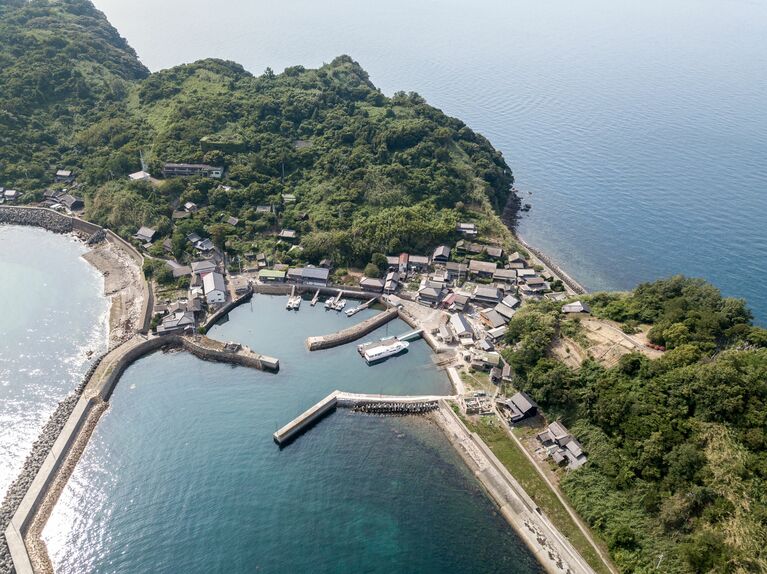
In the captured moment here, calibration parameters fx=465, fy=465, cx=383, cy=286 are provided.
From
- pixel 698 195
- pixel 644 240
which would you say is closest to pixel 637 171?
pixel 698 195

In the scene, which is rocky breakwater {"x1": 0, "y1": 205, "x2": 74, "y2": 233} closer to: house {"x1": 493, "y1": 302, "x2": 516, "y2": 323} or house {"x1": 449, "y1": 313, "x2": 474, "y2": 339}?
house {"x1": 449, "y1": 313, "x2": 474, "y2": 339}

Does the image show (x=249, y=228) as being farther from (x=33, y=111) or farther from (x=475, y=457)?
Result: (x=33, y=111)

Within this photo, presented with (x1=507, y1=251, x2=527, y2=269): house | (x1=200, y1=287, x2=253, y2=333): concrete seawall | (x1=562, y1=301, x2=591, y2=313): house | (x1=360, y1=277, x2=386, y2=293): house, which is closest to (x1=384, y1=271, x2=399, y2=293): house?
(x1=360, y1=277, x2=386, y2=293): house

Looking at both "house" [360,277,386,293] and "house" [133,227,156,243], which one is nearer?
"house" [360,277,386,293]

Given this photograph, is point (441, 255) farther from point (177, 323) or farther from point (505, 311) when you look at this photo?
point (177, 323)

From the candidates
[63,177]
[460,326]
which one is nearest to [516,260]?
[460,326]
